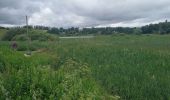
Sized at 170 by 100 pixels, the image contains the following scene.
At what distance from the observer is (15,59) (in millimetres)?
9086

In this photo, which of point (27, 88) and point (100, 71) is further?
point (100, 71)

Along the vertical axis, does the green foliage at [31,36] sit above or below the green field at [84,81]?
below

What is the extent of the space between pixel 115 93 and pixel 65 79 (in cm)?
255

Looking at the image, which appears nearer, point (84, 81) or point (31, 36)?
point (84, 81)

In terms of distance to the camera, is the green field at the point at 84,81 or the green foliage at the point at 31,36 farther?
the green foliage at the point at 31,36

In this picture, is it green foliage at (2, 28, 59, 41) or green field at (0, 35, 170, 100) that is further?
green foliage at (2, 28, 59, 41)

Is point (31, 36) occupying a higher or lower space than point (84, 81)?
lower

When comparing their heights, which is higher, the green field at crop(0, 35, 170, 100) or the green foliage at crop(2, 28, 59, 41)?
the green field at crop(0, 35, 170, 100)

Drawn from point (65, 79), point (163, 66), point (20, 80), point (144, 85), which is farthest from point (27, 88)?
point (163, 66)

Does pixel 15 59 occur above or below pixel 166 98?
above

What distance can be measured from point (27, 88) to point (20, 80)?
9.8 inches

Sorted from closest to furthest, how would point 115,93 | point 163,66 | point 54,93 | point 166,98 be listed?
point 54,93, point 166,98, point 115,93, point 163,66

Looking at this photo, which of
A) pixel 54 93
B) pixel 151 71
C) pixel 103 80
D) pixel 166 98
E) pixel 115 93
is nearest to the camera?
pixel 54 93

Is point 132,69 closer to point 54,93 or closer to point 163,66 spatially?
point 163,66
